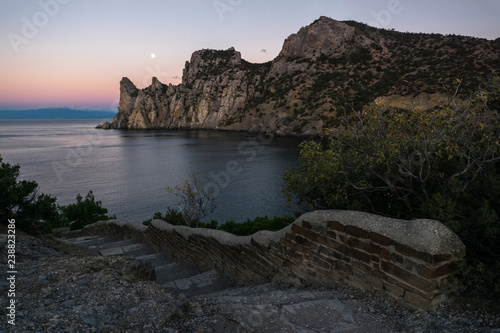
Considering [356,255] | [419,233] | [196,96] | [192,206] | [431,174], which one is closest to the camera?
[419,233]

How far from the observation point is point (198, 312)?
3875mm

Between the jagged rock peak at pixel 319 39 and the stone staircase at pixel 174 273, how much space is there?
9812 cm

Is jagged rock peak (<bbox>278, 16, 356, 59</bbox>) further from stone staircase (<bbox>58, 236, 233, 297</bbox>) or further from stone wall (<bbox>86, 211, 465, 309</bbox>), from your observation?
stone wall (<bbox>86, 211, 465, 309</bbox>)

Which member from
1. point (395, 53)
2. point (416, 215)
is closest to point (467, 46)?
point (395, 53)

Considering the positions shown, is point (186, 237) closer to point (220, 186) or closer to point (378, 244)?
point (378, 244)

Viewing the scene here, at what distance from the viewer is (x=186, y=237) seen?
9.80m

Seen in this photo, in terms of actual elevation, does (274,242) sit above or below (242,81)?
below

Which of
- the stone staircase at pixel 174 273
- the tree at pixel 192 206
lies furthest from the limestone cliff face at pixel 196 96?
the stone staircase at pixel 174 273

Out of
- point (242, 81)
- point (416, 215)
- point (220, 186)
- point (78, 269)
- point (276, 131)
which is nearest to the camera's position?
point (78, 269)

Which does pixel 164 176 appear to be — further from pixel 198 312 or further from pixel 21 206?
pixel 198 312

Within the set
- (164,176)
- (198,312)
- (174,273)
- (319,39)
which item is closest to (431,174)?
(198,312)

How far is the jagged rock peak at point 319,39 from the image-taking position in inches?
3814

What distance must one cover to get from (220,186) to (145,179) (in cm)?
1423

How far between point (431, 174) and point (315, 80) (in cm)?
9120
